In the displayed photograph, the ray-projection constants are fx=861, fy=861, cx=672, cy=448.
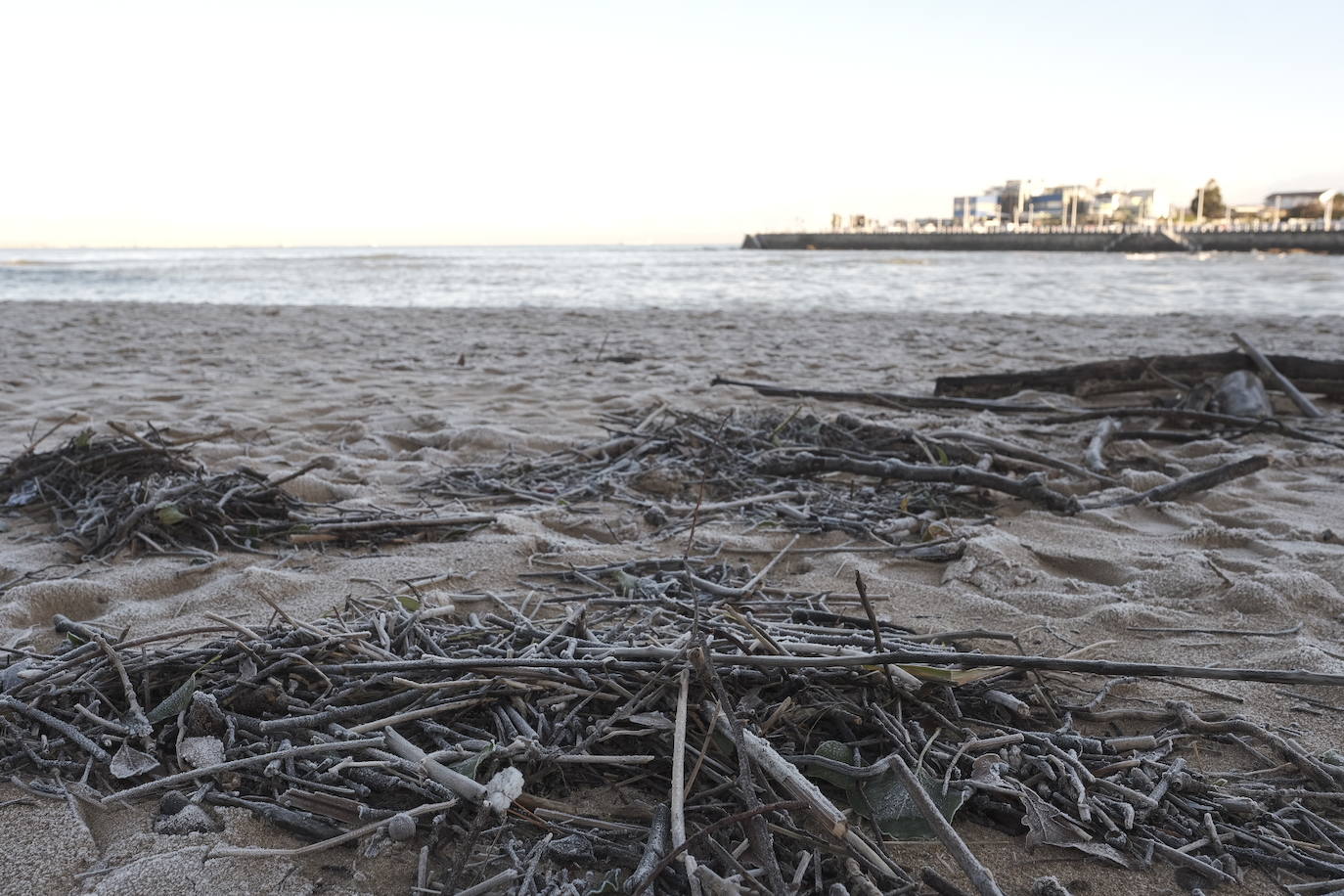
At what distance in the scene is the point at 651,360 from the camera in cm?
645

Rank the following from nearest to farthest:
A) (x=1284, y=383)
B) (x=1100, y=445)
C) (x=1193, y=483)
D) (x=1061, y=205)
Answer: (x=1193, y=483) < (x=1100, y=445) < (x=1284, y=383) < (x=1061, y=205)

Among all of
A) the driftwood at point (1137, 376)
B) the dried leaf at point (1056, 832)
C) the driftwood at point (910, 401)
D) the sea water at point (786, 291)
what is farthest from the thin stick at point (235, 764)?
the sea water at point (786, 291)

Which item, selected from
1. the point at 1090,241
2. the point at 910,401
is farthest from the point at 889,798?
the point at 1090,241

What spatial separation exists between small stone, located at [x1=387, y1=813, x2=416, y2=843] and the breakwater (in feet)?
180

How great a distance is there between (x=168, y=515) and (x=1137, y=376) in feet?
14.1

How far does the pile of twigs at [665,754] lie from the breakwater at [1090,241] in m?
54.1

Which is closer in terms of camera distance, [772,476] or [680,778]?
[680,778]

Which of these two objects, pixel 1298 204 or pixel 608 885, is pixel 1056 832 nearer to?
pixel 608 885

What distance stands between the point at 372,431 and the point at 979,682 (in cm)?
314

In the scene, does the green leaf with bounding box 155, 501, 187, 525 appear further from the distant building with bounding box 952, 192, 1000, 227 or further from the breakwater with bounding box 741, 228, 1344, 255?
the distant building with bounding box 952, 192, 1000, 227

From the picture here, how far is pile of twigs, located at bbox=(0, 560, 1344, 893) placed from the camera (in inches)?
44.3

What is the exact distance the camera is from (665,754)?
4.20 ft

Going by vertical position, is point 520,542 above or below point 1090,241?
below

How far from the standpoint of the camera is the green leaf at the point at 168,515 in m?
2.37
